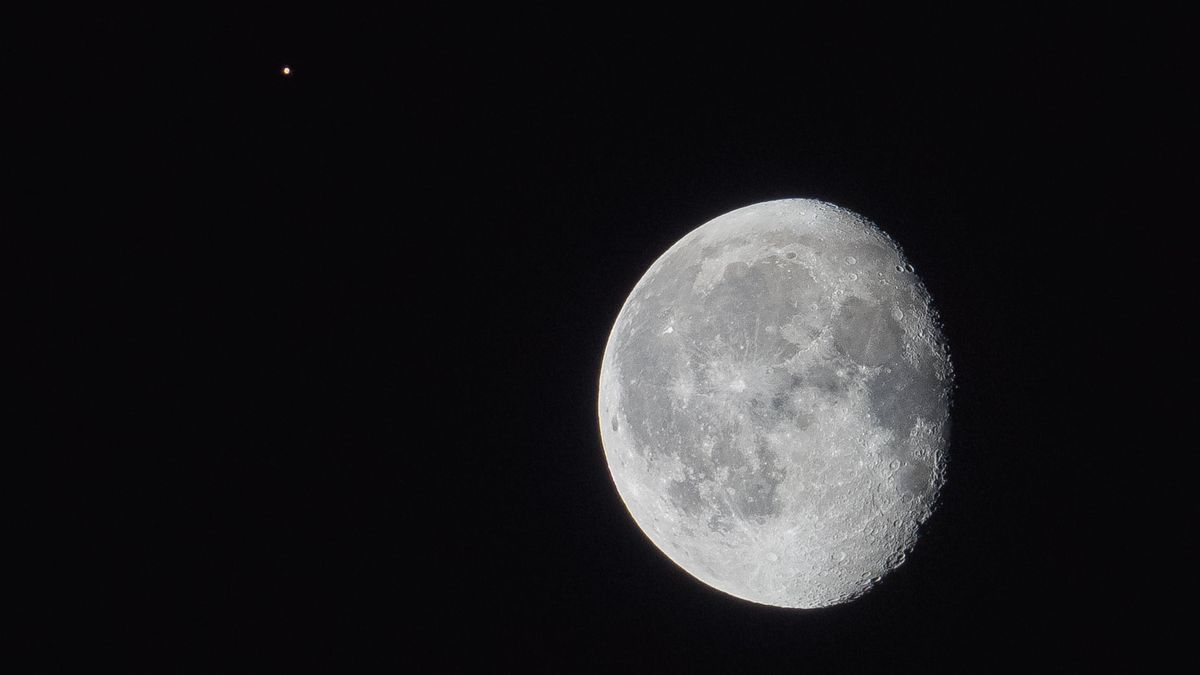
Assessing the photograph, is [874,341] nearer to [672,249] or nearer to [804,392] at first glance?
[804,392]

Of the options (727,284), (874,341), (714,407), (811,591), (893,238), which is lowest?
(811,591)

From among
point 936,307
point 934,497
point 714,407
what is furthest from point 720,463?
point 936,307

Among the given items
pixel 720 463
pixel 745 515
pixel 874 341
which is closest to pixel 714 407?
pixel 720 463

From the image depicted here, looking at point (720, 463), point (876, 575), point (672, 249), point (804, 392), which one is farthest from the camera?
point (672, 249)

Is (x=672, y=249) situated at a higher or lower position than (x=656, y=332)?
higher

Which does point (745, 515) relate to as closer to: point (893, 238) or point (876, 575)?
point (876, 575)

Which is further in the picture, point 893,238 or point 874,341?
point 893,238

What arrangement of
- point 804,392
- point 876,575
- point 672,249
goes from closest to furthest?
point 804,392
point 876,575
point 672,249
